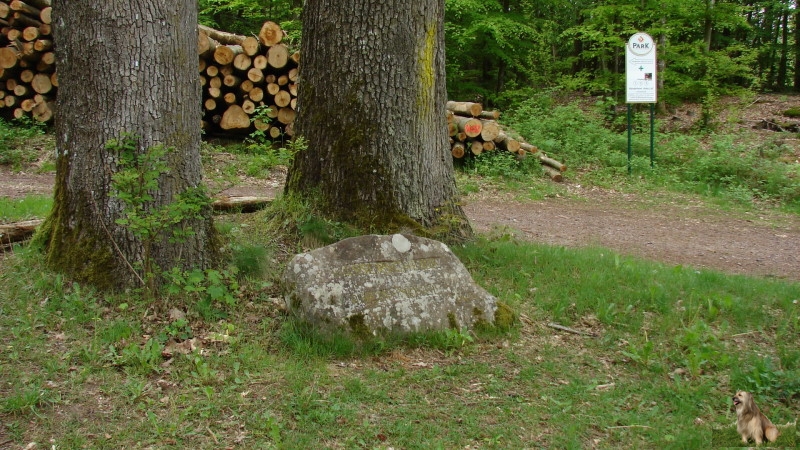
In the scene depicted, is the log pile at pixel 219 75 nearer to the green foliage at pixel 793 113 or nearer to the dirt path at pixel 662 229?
the dirt path at pixel 662 229

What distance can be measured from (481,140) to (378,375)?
8.33m

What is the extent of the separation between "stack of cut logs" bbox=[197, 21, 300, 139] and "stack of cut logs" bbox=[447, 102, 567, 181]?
3039 mm

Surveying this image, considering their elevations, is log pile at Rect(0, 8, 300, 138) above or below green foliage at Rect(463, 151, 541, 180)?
above

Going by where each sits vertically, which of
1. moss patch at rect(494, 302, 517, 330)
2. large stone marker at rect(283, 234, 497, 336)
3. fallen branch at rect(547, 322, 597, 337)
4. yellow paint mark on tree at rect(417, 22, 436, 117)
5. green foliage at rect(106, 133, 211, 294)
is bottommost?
fallen branch at rect(547, 322, 597, 337)

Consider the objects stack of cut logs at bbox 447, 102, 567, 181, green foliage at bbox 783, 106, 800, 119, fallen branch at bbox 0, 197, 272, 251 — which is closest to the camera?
fallen branch at bbox 0, 197, 272, 251

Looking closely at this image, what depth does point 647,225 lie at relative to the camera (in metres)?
8.88

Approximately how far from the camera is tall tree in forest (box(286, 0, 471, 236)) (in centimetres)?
576

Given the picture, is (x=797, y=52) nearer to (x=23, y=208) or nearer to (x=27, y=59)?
(x=27, y=59)

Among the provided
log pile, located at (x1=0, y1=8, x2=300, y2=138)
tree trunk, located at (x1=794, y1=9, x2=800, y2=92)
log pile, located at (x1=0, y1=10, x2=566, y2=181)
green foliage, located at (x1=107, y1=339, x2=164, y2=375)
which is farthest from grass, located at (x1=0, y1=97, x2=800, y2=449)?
tree trunk, located at (x1=794, y1=9, x2=800, y2=92)

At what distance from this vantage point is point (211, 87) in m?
11.2

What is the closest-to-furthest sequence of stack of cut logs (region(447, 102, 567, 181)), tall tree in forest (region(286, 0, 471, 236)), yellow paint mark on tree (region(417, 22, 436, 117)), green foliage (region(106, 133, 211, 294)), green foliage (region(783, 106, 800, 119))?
green foliage (region(106, 133, 211, 294)) → tall tree in forest (region(286, 0, 471, 236)) → yellow paint mark on tree (region(417, 22, 436, 117)) → stack of cut logs (region(447, 102, 567, 181)) → green foliage (region(783, 106, 800, 119))

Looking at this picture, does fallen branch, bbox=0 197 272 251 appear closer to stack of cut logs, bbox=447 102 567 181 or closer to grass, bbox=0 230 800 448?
grass, bbox=0 230 800 448

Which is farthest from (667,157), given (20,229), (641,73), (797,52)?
(797,52)

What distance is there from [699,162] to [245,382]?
428 inches
